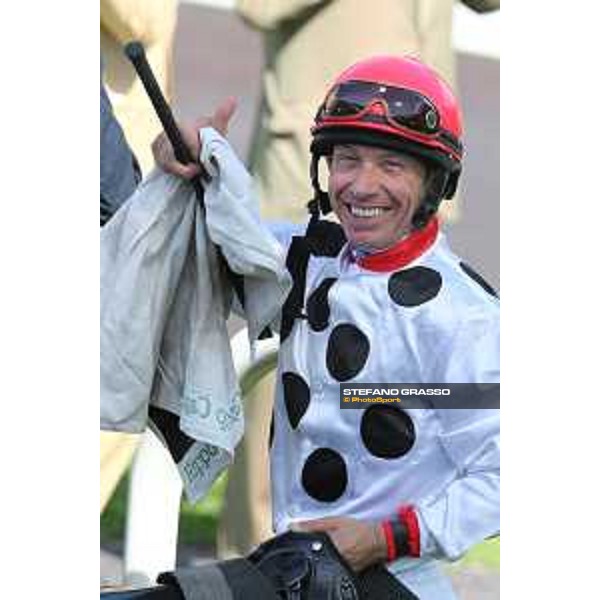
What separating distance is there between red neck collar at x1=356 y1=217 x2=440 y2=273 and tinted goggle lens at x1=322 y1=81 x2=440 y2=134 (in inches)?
4.8

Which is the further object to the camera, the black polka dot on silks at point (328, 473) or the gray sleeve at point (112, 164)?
the gray sleeve at point (112, 164)

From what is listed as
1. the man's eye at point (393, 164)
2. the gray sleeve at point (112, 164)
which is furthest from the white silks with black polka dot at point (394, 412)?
the gray sleeve at point (112, 164)

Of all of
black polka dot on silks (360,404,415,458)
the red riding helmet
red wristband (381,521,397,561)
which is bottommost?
red wristband (381,521,397,561)

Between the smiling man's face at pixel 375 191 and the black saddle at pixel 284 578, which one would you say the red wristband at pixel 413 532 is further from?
the smiling man's face at pixel 375 191

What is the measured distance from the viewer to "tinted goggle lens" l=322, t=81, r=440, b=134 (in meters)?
2.34

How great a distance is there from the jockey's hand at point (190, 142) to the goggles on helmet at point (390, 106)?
0.12 meters

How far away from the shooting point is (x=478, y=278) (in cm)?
242

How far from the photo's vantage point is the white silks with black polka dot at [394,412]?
236cm

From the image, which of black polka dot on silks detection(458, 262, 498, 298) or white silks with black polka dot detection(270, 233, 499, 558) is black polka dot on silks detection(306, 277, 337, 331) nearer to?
white silks with black polka dot detection(270, 233, 499, 558)

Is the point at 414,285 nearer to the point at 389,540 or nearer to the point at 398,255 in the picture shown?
the point at 398,255

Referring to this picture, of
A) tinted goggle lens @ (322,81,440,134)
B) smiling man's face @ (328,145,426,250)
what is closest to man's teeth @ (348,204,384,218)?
smiling man's face @ (328,145,426,250)
